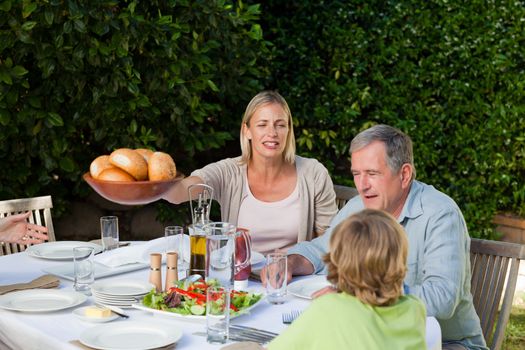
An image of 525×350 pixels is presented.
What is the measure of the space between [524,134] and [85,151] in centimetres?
281

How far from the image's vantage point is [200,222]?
9.43 ft

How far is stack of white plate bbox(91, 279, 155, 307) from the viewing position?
2.51m

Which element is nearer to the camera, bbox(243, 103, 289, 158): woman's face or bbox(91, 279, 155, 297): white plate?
bbox(91, 279, 155, 297): white plate

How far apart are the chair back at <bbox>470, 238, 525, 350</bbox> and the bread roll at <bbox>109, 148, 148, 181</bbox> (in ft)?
4.25

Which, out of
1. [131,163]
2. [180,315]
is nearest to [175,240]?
[131,163]

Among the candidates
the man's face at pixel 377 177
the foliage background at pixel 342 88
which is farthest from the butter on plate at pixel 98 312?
the foliage background at pixel 342 88

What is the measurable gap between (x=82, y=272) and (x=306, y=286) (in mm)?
744

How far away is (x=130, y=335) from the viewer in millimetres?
2254

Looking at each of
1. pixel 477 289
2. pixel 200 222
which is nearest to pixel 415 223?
pixel 477 289

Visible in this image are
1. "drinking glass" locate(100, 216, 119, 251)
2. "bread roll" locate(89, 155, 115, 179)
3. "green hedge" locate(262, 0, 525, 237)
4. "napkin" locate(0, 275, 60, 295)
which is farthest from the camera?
"green hedge" locate(262, 0, 525, 237)

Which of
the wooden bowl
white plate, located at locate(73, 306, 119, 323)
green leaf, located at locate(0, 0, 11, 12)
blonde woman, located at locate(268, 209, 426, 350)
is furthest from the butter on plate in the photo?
green leaf, located at locate(0, 0, 11, 12)

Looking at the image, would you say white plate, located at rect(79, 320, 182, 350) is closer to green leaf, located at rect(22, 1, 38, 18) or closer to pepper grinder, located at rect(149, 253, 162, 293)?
pepper grinder, located at rect(149, 253, 162, 293)

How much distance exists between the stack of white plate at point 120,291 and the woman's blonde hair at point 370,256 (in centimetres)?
85

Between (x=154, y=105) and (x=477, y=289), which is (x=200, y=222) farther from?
(x=154, y=105)
